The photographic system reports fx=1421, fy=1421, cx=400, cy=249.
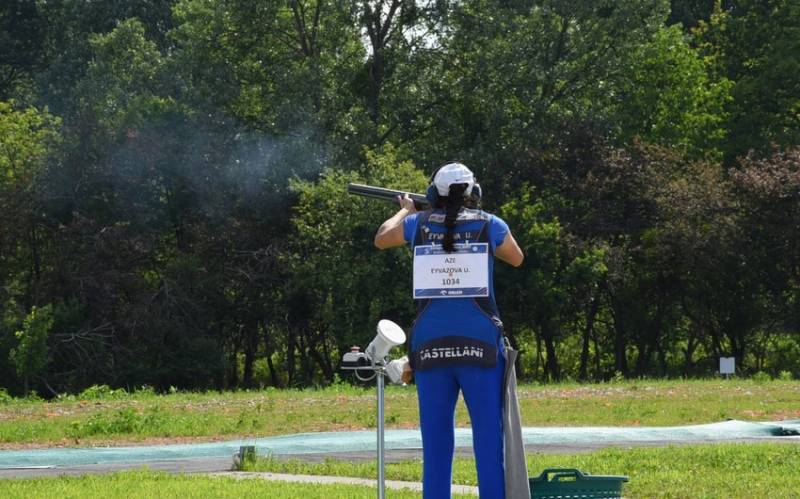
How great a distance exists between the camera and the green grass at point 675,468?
9688 millimetres

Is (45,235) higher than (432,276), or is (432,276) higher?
(45,235)

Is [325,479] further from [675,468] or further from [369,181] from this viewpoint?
[369,181]

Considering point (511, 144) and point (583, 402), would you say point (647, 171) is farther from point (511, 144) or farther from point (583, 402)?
point (583, 402)

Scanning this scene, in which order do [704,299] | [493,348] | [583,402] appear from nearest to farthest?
A: 1. [493,348]
2. [583,402]
3. [704,299]

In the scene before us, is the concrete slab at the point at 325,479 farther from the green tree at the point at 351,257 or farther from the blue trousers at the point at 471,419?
the green tree at the point at 351,257

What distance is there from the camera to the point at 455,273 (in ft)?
23.2

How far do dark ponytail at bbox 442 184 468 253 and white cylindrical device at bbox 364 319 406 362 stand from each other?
52 centimetres

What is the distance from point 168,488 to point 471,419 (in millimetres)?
3791

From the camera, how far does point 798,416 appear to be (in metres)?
17.6

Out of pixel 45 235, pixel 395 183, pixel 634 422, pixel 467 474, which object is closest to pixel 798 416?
pixel 634 422

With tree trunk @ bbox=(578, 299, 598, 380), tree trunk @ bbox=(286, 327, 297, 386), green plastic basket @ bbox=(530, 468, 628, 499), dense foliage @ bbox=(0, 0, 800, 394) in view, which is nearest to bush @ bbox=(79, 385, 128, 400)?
dense foliage @ bbox=(0, 0, 800, 394)

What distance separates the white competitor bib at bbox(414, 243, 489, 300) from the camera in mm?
7047

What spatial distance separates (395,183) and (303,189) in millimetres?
2627

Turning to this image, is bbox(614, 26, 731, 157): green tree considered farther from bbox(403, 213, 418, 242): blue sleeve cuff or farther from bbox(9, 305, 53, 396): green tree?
bbox(403, 213, 418, 242): blue sleeve cuff
